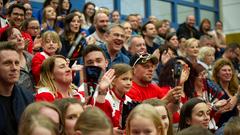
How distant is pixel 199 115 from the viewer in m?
4.71

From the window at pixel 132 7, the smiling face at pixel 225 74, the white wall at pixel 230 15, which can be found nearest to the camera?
the smiling face at pixel 225 74

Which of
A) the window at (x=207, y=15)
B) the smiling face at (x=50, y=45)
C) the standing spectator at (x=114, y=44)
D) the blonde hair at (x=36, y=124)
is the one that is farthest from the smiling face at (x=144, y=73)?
the window at (x=207, y=15)

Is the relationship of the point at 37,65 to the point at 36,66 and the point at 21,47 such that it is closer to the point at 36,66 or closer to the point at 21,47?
the point at 36,66

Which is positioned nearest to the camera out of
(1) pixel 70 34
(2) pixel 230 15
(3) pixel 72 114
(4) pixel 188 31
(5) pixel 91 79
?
(3) pixel 72 114

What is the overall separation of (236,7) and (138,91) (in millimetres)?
10258

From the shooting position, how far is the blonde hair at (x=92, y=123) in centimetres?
301

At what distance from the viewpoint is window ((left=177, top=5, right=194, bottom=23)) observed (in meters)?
14.1

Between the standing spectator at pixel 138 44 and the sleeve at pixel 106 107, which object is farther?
the standing spectator at pixel 138 44

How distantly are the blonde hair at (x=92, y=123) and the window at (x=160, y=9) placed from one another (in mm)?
10158

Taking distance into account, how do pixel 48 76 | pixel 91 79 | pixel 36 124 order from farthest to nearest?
pixel 48 76 < pixel 91 79 < pixel 36 124

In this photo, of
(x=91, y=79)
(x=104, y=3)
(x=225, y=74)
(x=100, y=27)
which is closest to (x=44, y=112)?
(x=91, y=79)

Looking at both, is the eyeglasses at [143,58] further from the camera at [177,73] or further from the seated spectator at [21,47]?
the seated spectator at [21,47]

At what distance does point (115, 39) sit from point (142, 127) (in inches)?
107

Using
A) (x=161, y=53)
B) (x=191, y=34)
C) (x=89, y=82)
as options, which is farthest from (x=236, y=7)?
(x=89, y=82)
